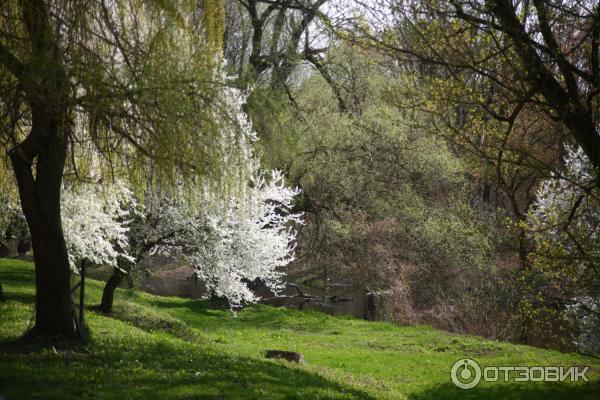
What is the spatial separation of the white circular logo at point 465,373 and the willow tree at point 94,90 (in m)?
7.42

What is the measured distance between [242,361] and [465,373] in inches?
213

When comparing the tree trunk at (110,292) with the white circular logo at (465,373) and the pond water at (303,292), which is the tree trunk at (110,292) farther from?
the pond water at (303,292)

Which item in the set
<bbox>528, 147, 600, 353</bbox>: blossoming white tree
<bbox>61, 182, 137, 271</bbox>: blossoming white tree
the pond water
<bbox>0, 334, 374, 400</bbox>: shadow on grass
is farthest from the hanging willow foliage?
the pond water

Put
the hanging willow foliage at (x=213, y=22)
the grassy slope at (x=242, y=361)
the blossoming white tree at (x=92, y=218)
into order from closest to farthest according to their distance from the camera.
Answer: the grassy slope at (x=242, y=361) → the hanging willow foliage at (x=213, y=22) → the blossoming white tree at (x=92, y=218)

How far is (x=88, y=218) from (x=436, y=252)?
1457 centimetres

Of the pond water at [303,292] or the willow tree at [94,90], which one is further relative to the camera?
the pond water at [303,292]

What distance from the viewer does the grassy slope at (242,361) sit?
836cm

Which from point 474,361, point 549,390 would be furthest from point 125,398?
point 474,361

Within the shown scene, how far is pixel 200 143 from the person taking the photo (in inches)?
338

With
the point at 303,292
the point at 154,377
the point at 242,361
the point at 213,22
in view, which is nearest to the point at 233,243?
the point at 242,361

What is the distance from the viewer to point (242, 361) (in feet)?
36.5

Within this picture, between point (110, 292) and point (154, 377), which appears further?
point (110, 292)

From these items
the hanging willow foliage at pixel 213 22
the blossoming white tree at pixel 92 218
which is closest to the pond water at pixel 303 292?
the blossoming white tree at pixel 92 218

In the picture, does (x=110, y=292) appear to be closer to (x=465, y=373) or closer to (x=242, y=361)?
(x=242, y=361)
